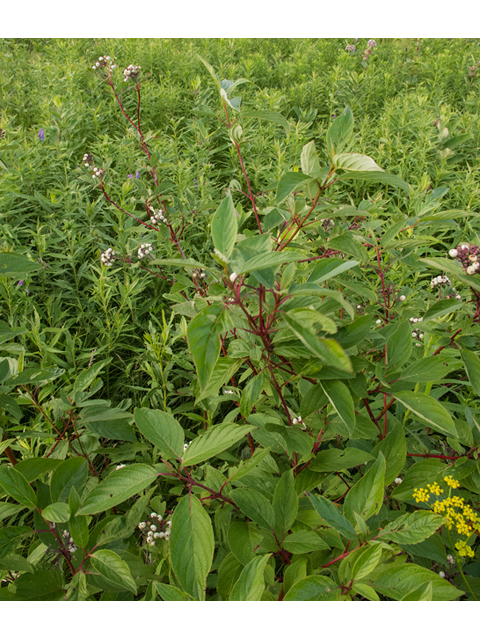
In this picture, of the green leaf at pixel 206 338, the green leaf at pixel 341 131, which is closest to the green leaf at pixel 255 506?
the green leaf at pixel 206 338

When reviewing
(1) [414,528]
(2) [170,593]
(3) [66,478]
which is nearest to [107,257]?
(3) [66,478]

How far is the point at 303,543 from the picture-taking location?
93 centimetres

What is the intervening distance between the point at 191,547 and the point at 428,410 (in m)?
0.54

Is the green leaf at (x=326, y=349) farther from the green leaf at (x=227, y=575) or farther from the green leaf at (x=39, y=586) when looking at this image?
the green leaf at (x=39, y=586)

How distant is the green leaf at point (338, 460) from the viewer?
3.40 ft

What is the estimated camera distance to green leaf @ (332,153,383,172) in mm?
873

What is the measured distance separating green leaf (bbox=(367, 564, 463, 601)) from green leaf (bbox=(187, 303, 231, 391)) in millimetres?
504

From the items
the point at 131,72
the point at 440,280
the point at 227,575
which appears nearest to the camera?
the point at 227,575

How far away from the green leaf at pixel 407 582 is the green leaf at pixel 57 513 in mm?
604

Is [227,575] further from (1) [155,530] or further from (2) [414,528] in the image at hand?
(2) [414,528]

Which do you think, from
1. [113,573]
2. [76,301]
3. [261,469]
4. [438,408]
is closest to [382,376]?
[438,408]

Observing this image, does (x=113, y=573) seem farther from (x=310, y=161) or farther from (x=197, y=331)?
(x=310, y=161)

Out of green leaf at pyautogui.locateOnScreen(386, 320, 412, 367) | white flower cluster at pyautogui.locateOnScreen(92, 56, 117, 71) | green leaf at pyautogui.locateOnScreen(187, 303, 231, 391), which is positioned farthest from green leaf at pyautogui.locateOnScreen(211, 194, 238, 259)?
white flower cluster at pyautogui.locateOnScreen(92, 56, 117, 71)

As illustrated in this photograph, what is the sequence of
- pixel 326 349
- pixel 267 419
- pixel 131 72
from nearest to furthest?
1. pixel 326 349
2. pixel 267 419
3. pixel 131 72
